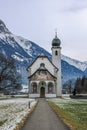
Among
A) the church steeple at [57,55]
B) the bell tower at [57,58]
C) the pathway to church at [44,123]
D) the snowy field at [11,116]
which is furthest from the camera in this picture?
the church steeple at [57,55]

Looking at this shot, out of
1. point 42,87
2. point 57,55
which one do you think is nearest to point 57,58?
point 57,55

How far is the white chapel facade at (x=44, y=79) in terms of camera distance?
118188 millimetres

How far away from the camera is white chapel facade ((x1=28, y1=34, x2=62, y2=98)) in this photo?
118188mm

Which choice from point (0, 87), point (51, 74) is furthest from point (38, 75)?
point (0, 87)

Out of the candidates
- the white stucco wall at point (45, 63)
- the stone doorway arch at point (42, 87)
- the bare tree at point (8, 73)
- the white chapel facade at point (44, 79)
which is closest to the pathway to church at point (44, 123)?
the bare tree at point (8, 73)

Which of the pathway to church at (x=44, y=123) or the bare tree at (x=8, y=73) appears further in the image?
the bare tree at (x=8, y=73)

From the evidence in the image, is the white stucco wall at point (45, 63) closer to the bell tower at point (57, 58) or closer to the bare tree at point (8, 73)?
the bell tower at point (57, 58)

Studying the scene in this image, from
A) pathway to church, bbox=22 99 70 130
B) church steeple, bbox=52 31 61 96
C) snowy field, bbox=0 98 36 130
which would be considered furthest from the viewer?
church steeple, bbox=52 31 61 96

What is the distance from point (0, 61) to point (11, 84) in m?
5.70

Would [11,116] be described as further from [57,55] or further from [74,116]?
[57,55]

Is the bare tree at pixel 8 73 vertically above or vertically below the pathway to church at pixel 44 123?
above

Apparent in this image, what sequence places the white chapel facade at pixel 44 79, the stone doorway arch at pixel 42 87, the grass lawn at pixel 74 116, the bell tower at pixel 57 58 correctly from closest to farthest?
1. the grass lawn at pixel 74 116
2. the white chapel facade at pixel 44 79
3. the stone doorway arch at pixel 42 87
4. the bell tower at pixel 57 58

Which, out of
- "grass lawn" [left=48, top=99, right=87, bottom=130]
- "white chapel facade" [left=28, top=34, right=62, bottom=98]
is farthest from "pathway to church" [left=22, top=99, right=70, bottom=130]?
"white chapel facade" [left=28, top=34, right=62, bottom=98]

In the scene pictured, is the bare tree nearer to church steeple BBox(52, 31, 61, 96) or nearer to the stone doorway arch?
the stone doorway arch
